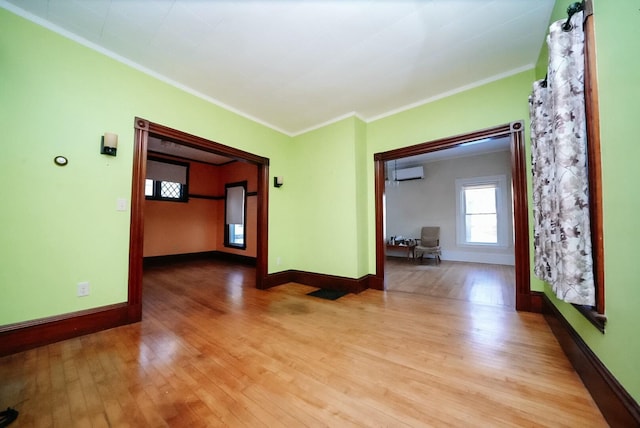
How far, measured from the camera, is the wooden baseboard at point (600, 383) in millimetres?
910

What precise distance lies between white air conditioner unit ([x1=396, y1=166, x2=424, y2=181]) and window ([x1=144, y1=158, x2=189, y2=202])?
5.94 meters

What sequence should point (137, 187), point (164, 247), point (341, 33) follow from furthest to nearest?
1. point (164, 247)
2. point (137, 187)
3. point (341, 33)

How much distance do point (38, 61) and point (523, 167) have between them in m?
4.65

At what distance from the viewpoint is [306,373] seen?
4.84 ft

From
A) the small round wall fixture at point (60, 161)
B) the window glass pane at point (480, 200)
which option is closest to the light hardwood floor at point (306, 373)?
the small round wall fixture at point (60, 161)

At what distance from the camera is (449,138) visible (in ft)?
9.45

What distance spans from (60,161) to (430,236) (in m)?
6.76

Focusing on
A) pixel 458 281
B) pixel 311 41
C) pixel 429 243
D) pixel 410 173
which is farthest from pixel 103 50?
pixel 429 243

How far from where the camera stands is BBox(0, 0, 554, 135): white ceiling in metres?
1.77

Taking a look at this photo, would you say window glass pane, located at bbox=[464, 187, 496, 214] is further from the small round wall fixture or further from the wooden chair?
the small round wall fixture

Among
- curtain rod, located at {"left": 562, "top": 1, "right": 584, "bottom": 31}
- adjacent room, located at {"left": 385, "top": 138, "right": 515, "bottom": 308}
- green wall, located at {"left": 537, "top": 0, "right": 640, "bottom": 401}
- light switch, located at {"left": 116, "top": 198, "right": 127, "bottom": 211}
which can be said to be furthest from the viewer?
adjacent room, located at {"left": 385, "top": 138, "right": 515, "bottom": 308}

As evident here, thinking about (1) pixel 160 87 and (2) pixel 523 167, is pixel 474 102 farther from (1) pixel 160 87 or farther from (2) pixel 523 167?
(1) pixel 160 87

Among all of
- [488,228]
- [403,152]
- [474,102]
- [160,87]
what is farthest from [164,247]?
[488,228]

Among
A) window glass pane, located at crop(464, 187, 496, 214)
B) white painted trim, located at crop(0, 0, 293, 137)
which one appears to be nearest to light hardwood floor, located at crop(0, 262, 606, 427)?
white painted trim, located at crop(0, 0, 293, 137)
